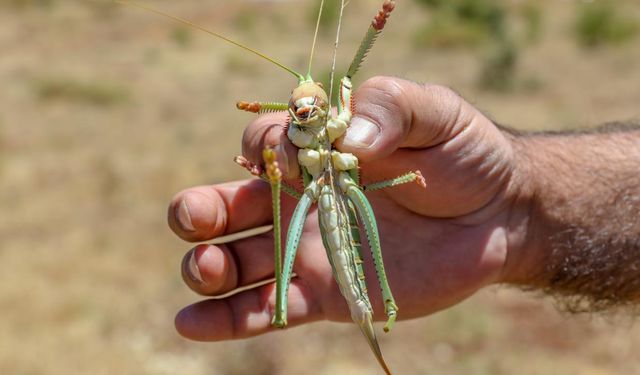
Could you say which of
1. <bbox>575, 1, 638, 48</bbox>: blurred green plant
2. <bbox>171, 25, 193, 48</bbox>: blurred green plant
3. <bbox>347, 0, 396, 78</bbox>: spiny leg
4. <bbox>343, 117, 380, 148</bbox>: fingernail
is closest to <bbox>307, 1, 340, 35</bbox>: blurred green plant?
<bbox>171, 25, 193, 48</bbox>: blurred green plant

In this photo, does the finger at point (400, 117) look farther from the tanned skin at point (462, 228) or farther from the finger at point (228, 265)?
the finger at point (228, 265)

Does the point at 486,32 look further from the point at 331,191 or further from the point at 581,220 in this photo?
the point at 331,191

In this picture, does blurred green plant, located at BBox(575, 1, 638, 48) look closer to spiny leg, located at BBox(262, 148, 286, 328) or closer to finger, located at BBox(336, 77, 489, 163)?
finger, located at BBox(336, 77, 489, 163)

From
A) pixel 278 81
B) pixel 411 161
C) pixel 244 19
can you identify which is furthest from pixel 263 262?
pixel 244 19

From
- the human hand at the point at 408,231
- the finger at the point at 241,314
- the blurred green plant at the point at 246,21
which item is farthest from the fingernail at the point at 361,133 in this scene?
the blurred green plant at the point at 246,21

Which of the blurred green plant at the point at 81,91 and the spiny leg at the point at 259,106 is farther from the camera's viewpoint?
the blurred green plant at the point at 81,91

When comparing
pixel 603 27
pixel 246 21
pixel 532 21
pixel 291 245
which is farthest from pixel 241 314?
pixel 246 21

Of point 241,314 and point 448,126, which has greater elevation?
point 448,126
